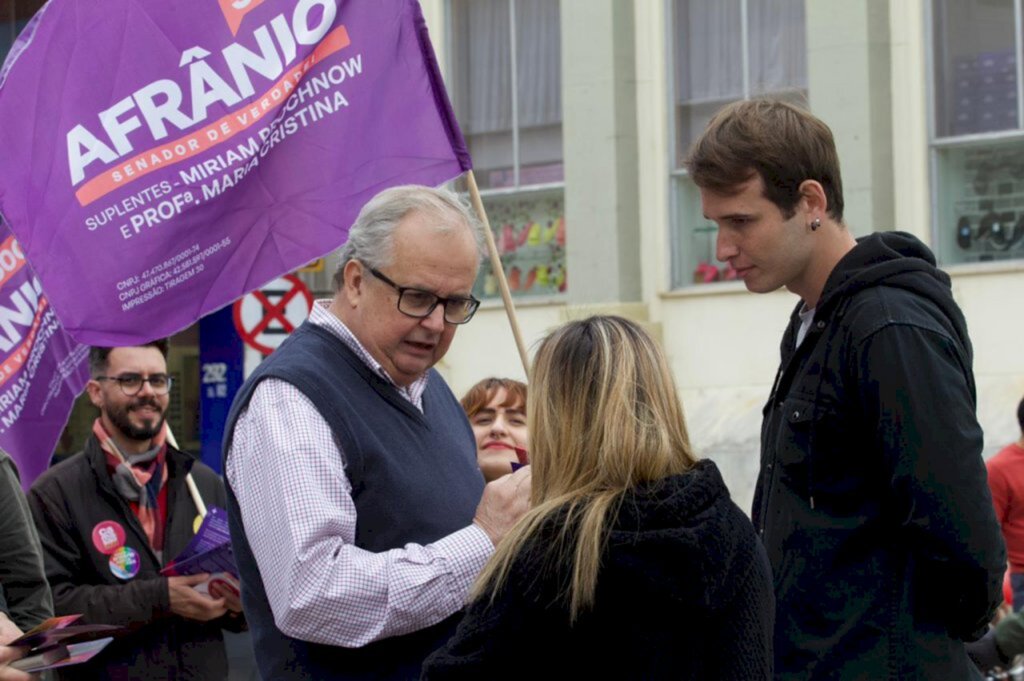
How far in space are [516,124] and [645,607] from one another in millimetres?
11644

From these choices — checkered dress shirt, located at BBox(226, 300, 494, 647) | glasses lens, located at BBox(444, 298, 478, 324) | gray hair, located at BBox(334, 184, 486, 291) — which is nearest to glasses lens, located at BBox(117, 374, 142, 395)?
gray hair, located at BBox(334, 184, 486, 291)

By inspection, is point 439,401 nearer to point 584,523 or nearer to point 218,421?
point 584,523

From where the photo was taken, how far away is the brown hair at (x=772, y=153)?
3826 mm

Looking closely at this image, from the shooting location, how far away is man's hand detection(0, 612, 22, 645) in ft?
14.7

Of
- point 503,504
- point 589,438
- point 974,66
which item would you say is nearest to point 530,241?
point 974,66

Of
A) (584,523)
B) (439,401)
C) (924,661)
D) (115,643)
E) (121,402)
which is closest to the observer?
(584,523)

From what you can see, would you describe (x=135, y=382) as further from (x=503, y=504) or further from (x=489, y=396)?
(x=503, y=504)

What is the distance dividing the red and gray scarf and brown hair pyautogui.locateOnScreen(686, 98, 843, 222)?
2976 millimetres

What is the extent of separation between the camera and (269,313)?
486 inches

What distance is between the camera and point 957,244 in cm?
1175

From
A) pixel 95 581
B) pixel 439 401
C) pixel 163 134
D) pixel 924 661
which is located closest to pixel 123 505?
pixel 95 581

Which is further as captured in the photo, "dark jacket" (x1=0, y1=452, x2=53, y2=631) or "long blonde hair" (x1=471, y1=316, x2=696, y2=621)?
"dark jacket" (x1=0, y1=452, x2=53, y2=631)

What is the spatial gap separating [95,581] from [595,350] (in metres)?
3.46

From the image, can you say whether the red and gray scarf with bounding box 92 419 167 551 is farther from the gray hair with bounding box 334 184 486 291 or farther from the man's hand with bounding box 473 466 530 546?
the man's hand with bounding box 473 466 530 546
